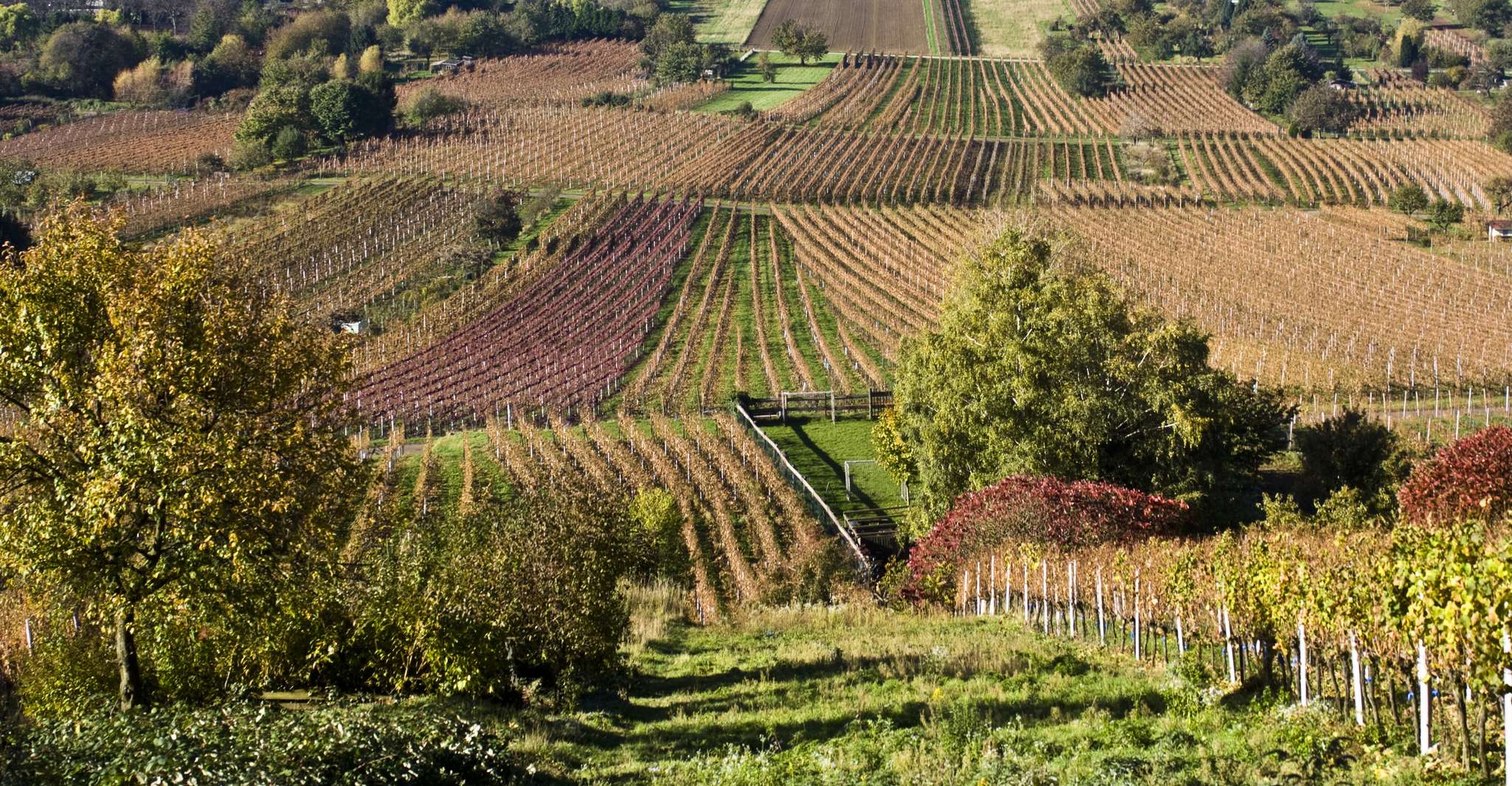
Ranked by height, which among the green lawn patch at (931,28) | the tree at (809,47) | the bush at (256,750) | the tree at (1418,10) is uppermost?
the tree at (1418,10)

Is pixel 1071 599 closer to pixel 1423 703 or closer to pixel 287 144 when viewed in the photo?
pixel 1423 703

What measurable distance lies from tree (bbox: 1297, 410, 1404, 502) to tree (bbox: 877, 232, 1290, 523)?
163 centimetres

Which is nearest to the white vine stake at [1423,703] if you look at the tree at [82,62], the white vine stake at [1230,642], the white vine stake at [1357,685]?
the white vine stake at [1357,685]

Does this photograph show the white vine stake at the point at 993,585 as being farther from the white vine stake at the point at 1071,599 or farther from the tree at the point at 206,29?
the tree at the point at 206,29

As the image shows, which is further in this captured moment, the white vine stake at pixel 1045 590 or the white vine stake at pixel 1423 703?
the white vine stake at pixel 1045 590

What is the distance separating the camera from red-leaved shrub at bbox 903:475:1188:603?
27969 millimetres

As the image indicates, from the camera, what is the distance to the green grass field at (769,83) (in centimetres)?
11925

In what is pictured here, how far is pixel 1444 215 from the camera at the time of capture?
7825 centimetres

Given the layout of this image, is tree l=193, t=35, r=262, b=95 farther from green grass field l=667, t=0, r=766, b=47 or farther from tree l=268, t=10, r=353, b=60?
green grass field l=667, t=0, r=766, b=47

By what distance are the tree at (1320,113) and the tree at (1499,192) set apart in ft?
74.6

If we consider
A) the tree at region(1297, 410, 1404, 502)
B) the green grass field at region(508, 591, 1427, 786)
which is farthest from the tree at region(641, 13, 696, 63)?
the green grass field at region(508, 591, 1427, 786)

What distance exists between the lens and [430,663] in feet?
58.9

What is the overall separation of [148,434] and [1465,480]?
25.1 meters

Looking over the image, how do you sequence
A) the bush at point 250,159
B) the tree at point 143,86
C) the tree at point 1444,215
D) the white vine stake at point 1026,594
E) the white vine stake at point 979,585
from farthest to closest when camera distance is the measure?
the tree at point 143,86 → the bush at point 250,159 → the tree at point 1444,215 → the white vine stake at point 979,585 → the white vine stake at point 1026,594
